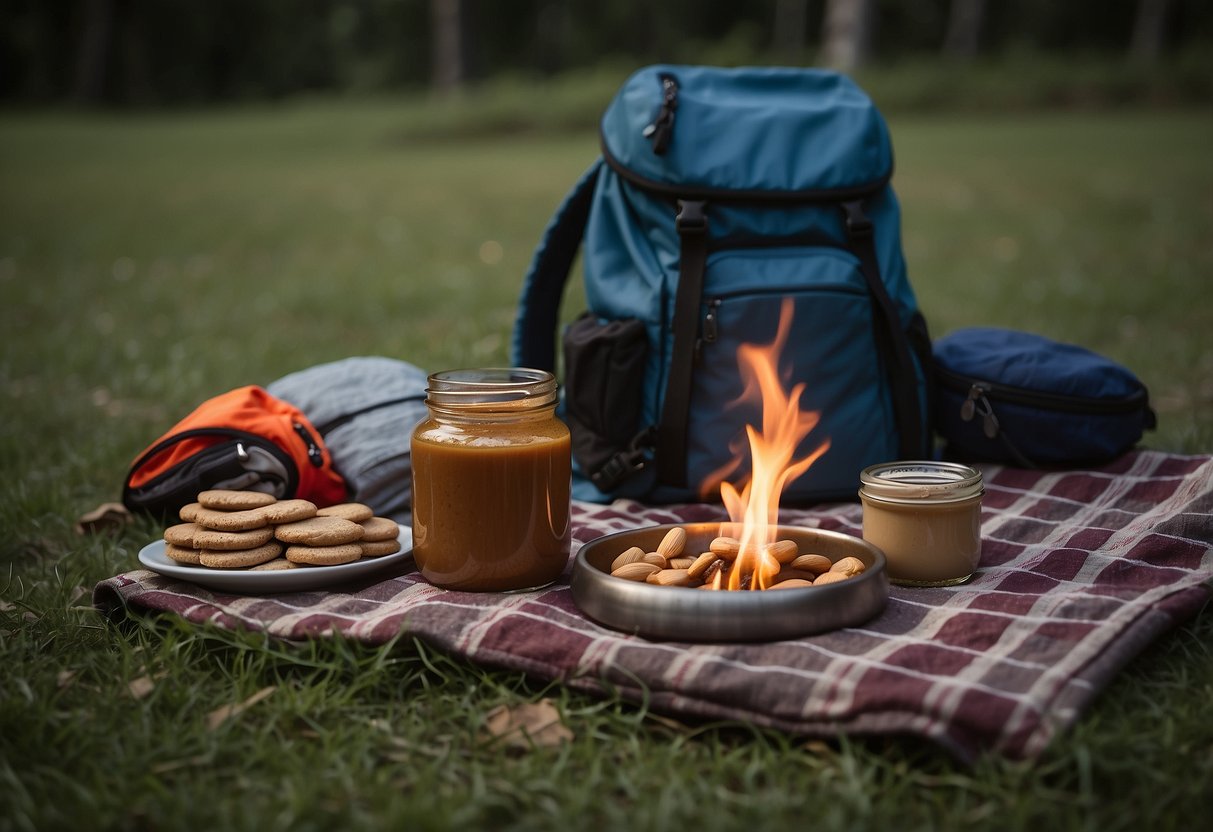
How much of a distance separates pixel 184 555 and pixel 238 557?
0.45 feet

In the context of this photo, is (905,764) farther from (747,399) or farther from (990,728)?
(747,399)

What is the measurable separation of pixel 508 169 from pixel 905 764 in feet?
37.5

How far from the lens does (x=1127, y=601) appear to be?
2289mm

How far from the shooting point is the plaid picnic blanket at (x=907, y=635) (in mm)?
1969

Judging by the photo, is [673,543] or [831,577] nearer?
[831,577]

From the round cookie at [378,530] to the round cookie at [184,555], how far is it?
373mm

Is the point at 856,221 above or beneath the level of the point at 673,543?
above

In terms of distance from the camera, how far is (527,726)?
2.12m

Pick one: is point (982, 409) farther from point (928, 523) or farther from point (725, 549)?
point (725, 549)

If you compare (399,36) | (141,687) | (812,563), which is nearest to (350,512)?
(141,687)

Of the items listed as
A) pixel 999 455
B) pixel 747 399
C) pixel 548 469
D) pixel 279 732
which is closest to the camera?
pixel 279 732

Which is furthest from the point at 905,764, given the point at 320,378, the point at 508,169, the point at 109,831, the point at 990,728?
the point at 508,169

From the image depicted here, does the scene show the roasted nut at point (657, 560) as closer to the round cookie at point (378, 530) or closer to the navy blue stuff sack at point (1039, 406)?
the round cookie at point (378, 530)

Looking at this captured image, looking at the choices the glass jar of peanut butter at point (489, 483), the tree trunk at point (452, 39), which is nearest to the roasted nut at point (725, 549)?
the glass jar of peanut butter at point (489, 483)
